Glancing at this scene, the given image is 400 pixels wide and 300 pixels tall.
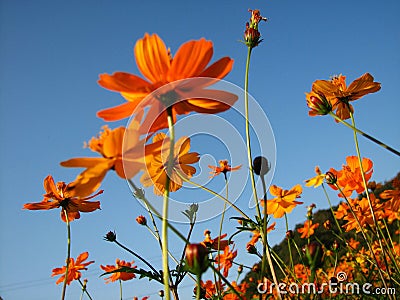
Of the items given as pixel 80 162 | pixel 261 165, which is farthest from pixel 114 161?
pixel 261 165

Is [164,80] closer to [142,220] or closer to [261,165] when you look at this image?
[261,165]

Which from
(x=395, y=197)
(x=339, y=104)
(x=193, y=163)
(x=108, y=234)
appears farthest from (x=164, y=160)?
(x=395, y=197)

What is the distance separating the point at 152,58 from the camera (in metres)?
0.67

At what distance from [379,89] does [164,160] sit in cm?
94

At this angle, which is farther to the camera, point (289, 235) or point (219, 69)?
point (289, 235)

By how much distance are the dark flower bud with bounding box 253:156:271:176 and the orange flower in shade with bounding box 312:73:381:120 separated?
57 cm

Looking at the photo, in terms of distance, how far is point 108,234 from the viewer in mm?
1882

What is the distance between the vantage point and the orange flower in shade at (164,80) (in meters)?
0.66

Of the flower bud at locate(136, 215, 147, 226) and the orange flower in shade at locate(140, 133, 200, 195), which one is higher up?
the flower bud at locate(136, 215, 147, 226)

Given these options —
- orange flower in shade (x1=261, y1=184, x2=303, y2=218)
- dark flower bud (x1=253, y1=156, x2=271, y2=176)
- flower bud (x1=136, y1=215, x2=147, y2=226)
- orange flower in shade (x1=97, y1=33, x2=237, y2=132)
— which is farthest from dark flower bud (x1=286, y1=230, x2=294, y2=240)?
orange flower in shade (x1=97, y1=33, x2=237, y2=132)

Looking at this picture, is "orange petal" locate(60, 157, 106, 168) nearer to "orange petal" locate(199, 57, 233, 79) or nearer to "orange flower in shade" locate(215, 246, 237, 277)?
"orange petal" locate(199, 57, 233, 79)

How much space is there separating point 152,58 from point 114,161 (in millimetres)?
179

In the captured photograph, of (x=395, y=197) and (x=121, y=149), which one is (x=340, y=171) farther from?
(x=121, y=149)

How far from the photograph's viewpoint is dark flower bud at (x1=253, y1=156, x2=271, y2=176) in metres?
0.87
